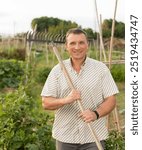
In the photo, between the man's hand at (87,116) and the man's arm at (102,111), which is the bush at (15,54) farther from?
the man's hand at (87,116)

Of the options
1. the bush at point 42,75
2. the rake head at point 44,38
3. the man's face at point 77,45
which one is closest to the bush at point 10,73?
the bush at point 42,75

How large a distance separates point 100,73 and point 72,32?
0.32 meters

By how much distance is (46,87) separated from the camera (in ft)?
9.43

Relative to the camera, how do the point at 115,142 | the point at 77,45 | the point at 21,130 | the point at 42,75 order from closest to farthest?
the point at 77,45 → the point at 115,142 → the point at 21,130 → the point at 42,75

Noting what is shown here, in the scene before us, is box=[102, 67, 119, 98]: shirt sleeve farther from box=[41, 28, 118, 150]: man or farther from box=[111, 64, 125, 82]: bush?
box=[111, 64, 125, 82]: bush

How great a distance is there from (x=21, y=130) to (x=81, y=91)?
4.07 ft

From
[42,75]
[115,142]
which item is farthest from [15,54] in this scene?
[115,142]

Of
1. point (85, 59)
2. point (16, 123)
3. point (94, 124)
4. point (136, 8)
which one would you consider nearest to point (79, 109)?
point (94, 124)

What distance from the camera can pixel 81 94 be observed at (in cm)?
280

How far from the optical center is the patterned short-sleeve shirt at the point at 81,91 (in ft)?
9.25

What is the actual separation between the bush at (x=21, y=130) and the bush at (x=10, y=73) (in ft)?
25.4

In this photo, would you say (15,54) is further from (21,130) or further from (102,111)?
(102,111)

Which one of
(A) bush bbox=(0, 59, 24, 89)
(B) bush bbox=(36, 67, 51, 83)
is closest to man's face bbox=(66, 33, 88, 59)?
(A) bush bbox=(0, 59, 24, 89)

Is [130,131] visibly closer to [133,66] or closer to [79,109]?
[133,66]
